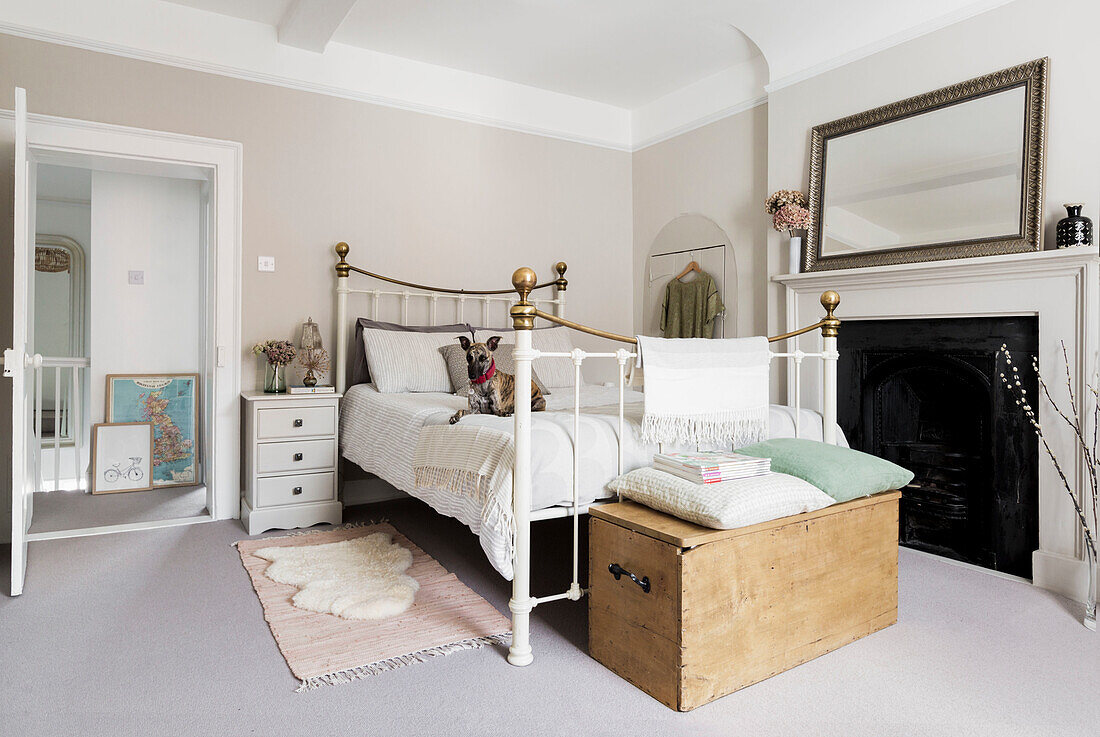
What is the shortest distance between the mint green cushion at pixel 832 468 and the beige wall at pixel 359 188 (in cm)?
258

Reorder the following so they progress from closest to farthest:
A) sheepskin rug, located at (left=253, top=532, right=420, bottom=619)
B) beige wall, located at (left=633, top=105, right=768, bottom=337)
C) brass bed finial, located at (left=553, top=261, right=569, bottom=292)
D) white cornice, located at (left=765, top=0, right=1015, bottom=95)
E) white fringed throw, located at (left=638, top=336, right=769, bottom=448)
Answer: white fringed throw, located at (left=638, top=336, right=769, bottom=448) → sheepskin rug, located at (left=253, top=532, right=420, bottom=619) → white cornice, located at (left=765, top=0, right=1015, bottom=95) → beige wall, located at (left=633, top=105, right=768, bottom=337) → brass bed finial, located at (left=553, top=261, right=569, bottom=292)

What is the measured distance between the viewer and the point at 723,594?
180cm

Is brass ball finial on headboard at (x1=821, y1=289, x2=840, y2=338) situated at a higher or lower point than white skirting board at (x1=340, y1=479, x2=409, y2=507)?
higher

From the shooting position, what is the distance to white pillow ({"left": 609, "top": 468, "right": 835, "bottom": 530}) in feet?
5.93

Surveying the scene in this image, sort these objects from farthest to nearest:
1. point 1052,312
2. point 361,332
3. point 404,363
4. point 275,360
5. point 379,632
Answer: point 361,332 → point 404,363 → point 275,360 → point 1052,312 → point 379,632

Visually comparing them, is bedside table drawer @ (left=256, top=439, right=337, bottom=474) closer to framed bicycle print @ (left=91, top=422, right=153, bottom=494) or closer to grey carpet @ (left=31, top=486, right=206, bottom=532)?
grey carpet @ (left=31, top=486, right=206, bottom=532)

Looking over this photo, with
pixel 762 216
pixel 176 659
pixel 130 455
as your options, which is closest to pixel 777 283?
pixel 762 216

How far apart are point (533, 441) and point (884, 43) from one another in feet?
8.76

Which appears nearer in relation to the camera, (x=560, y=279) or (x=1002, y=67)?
(x=1002, y=67)

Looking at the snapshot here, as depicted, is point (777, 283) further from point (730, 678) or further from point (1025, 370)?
point (730, 678)

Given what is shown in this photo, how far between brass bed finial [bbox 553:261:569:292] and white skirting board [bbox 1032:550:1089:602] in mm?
2919

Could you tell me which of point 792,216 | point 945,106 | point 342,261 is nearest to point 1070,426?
point 945,106

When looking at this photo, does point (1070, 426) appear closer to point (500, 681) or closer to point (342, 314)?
point (500, 681)

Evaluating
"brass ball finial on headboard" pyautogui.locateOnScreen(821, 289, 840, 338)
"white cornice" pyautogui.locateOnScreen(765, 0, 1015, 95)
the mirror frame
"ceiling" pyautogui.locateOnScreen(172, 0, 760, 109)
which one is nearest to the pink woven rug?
"brass ball finial on headboard" pyautogui.locateOnScreen(821, 289, 840, 338)
